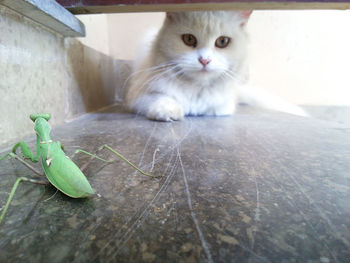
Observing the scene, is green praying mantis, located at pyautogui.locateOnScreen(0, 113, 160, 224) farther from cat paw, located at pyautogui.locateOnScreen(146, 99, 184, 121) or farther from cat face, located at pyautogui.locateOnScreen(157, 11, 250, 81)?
cat face, located at pyautogui.locateOnScreen(157, 11, 250, 81)

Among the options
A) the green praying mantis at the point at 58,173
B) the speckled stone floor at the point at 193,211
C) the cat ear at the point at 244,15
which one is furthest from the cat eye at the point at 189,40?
the green praying mantis at the point at 58,173

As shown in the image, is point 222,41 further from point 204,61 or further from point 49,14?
point 49,14

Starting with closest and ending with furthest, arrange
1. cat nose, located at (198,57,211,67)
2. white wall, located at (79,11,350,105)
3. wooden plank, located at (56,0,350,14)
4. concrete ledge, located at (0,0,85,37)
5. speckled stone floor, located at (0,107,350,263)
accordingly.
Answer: speckled stone floor, located at (0,107,350,263) < concrete ledge, located at (0,0,85,37) < wooden plank, located at (56,0,350,14) < cat nose, located at (198,57,211,67) < white wall, located at (79,11,350,105)

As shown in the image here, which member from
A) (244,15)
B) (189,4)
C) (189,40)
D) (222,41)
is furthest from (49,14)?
(244,15)

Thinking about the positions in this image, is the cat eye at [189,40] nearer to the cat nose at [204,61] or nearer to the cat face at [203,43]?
the cat face at [203,43]

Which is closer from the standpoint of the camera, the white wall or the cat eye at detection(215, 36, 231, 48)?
the cat eye at detection(215, 36, 231, 48)

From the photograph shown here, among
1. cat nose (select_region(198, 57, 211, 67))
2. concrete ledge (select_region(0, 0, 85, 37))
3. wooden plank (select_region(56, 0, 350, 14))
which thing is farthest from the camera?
cat nose (select_region(198, 57, 211, 67))

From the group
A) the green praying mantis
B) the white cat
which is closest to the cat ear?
the white cat

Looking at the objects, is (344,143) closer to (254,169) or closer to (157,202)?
(254,169)
